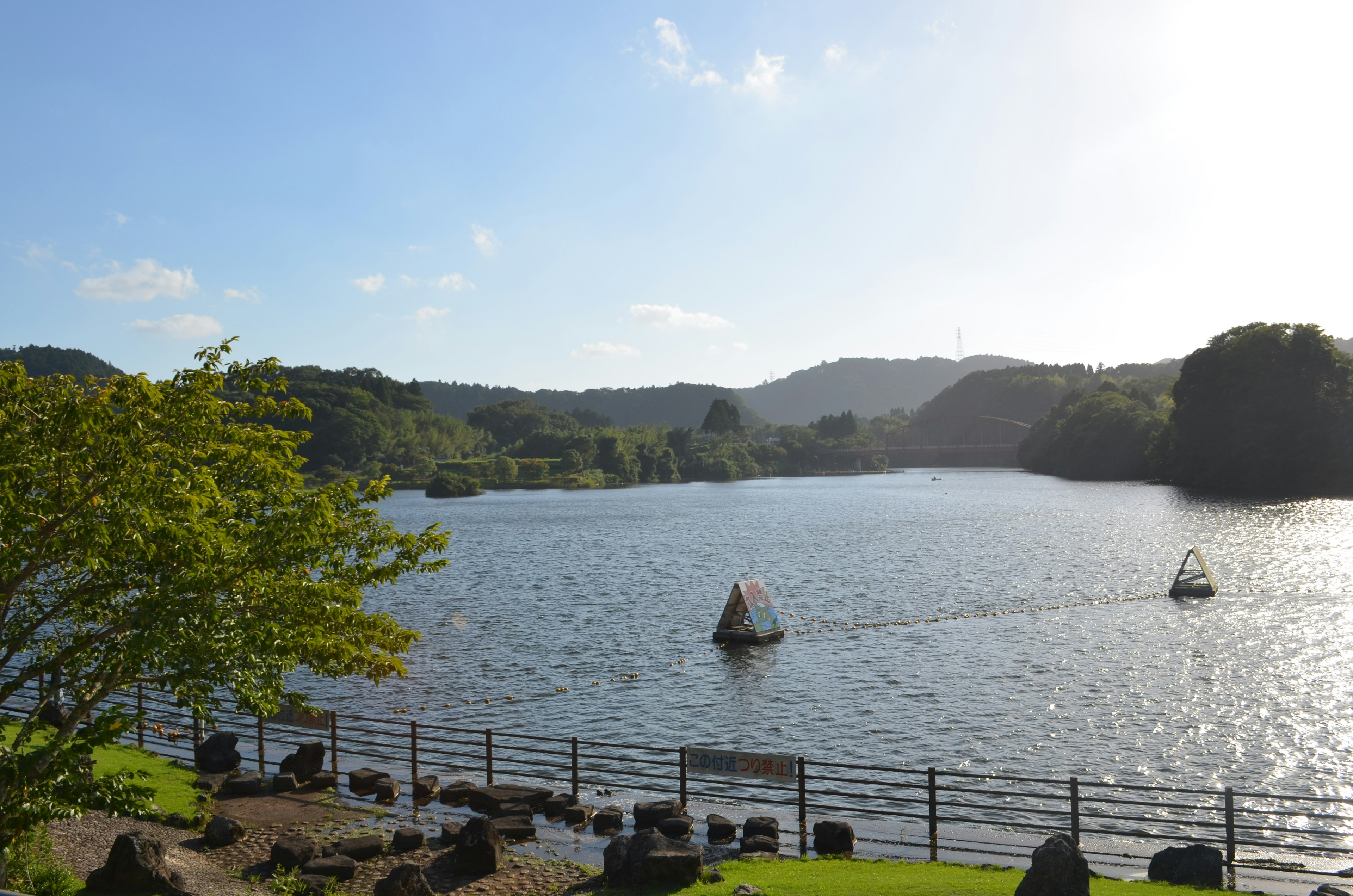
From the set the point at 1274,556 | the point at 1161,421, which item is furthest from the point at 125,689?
the point at 1161,421

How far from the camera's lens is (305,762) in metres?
24.8

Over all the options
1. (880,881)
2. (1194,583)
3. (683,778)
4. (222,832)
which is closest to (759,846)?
(683,778)

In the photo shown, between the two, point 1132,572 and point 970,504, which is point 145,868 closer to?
point 1132,572

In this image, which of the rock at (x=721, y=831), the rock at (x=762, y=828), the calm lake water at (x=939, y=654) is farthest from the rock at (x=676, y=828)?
the calm lake water at (x=939, y=654)

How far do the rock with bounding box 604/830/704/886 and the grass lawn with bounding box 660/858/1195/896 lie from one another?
339mm

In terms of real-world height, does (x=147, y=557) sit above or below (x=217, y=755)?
above

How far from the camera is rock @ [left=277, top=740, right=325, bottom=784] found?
81.1ft

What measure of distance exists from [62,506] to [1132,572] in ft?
249

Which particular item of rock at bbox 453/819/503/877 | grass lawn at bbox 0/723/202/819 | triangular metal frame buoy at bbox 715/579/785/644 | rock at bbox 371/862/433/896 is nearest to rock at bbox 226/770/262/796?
grass lawn at bbox 0/723/202/819

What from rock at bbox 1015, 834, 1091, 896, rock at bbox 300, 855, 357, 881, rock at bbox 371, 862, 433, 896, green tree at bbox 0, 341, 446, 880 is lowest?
rock at bbox 300, 855, 357, 881

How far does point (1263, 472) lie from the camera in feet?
438

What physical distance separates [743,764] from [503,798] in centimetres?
685

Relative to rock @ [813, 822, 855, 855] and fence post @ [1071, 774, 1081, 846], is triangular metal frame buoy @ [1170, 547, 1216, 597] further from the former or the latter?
rock @ [813, 822, 855, 855]

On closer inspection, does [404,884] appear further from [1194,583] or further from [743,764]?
[1194,583]
